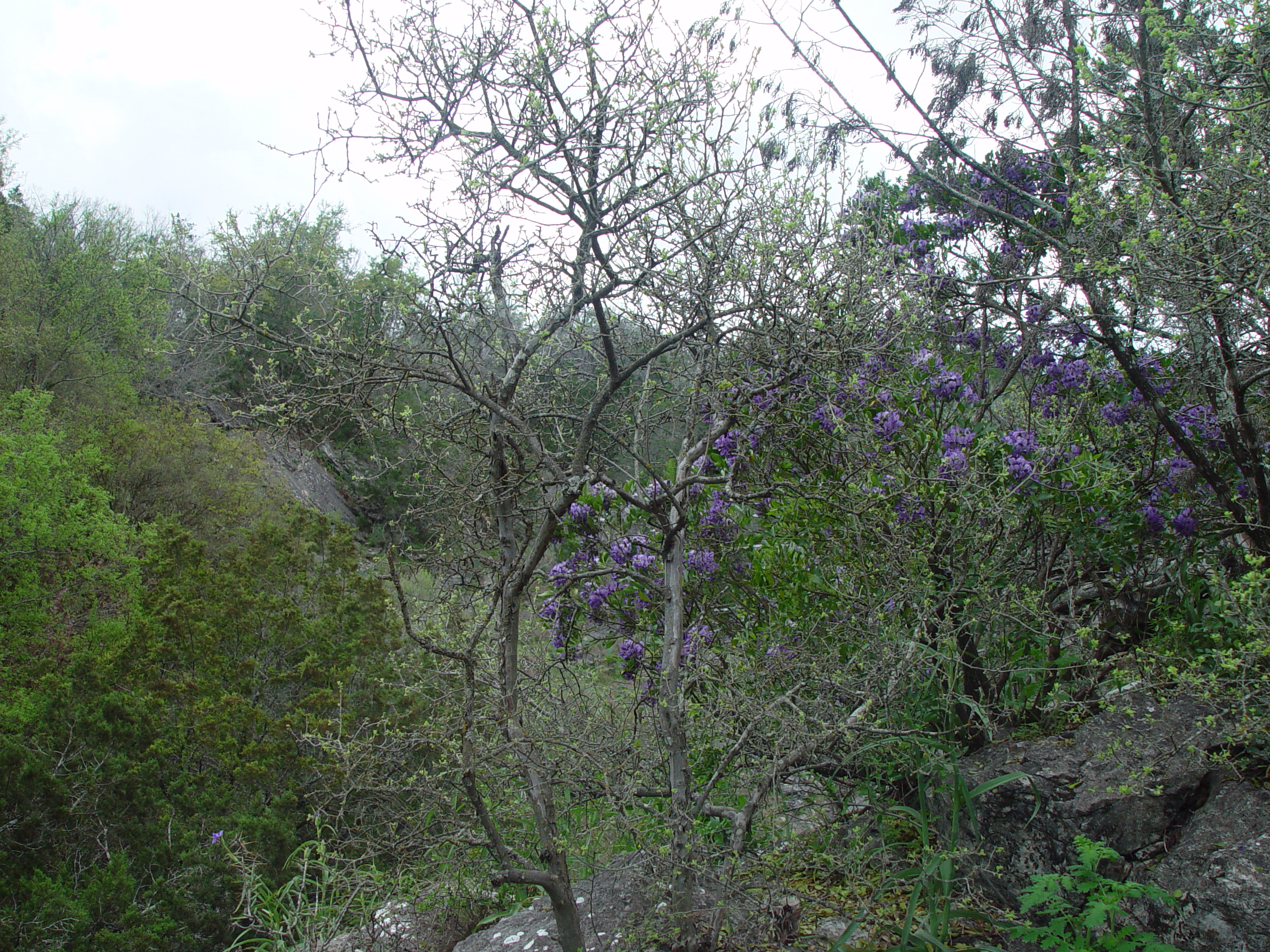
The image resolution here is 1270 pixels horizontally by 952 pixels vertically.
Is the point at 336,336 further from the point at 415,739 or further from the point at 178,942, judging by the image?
the point at 178,942

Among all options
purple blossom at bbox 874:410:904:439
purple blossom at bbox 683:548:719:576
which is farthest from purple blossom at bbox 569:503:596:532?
purple blossom at bbox 874:410:904:439

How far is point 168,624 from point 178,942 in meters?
1.98

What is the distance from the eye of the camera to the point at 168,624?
513 cm

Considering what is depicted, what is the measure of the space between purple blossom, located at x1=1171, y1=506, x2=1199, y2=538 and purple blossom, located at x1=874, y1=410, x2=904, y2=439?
3.71 ft

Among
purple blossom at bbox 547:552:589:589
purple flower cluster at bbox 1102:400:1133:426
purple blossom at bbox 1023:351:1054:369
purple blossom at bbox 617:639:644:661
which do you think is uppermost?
purple blossom at bbox 1023:351:1054:369

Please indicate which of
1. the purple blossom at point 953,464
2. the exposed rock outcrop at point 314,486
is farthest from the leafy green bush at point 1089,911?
the exposed rock outcrop at point 314,486

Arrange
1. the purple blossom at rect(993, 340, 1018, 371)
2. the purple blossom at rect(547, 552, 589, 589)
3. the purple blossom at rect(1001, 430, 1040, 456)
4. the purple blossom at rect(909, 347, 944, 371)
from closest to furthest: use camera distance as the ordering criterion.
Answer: the purple blossom at rect(1001, 430, 1040, 456), the purple blossom at rect(909, 347, 944, 371), the purple blossom at rect(547, 552, 589, 589), the purple blossom at rect(993, 340, 1018, 371)

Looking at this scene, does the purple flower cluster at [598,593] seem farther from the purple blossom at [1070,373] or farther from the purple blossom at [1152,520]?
the purple blossom at [1070,373]

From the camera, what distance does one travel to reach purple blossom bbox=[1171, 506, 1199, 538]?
3078 mm

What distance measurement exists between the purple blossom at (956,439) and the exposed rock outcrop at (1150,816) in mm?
1064

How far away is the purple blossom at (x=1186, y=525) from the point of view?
3.08m

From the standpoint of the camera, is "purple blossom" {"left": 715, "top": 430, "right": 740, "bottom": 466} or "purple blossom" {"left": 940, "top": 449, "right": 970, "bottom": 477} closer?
"purple blossom" {"left": 940, "top": 449, "right": 970, "bottom": 477}

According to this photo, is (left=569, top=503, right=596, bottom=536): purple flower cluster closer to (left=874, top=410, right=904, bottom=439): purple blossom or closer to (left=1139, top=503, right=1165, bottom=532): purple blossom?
(left=874, top=410, right=904, bottom=439): purple blossom

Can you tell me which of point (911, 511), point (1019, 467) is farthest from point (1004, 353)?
point (911, 511)
